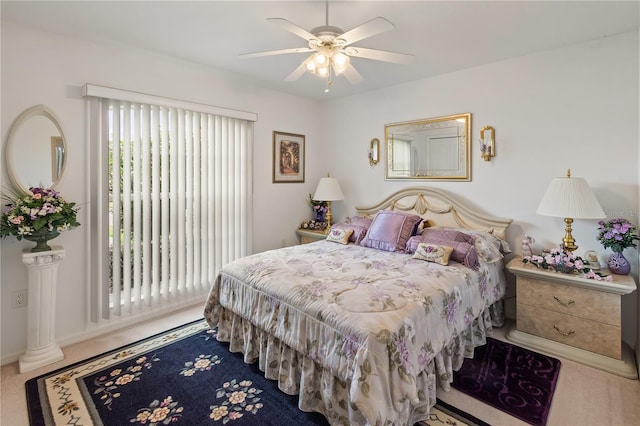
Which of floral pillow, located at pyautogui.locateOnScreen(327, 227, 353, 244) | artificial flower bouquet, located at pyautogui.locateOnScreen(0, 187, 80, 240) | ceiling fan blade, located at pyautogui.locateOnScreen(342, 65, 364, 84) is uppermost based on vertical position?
ceiling fan blade, located at pyautogui.locateOnScreen(342, 65, 364, 84)

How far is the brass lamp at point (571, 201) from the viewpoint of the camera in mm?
2461

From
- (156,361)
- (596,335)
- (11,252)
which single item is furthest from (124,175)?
(596,335)

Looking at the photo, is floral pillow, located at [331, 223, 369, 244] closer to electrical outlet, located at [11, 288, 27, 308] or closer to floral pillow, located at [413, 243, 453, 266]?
floral pillow, located at [413, 243, 453, 266]

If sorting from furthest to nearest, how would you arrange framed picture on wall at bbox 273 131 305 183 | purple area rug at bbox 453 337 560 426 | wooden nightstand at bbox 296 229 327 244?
framed picture on wall at bbox 273 131 305 183 < wooden nightstand at bbox 296 229 327 244 < purple area rug at bbox 453 337 560 426

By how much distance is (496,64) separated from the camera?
10.5 feet

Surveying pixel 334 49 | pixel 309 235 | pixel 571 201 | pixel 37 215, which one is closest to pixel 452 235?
pixel 571 201

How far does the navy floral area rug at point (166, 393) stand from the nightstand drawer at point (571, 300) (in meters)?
1.30

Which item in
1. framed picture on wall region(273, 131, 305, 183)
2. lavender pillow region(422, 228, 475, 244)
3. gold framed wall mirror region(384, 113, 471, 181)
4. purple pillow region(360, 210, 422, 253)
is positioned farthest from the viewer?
framed picture on wall region(273, 131, 305, 183)

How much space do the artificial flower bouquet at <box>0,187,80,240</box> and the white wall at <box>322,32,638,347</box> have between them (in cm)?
352

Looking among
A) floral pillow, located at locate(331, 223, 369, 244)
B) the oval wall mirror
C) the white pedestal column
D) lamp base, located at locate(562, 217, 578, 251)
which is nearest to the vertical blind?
the oval wall mirror

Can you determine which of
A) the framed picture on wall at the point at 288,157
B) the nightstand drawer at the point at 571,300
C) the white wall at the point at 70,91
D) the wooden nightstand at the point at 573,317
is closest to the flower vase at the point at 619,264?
the wooden nightstand at the point at 573,317

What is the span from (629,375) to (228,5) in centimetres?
379

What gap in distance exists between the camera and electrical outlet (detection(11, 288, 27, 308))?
2.51m

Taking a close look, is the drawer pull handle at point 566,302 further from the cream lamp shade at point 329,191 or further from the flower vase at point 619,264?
the cream lamp shade at point 329,191
